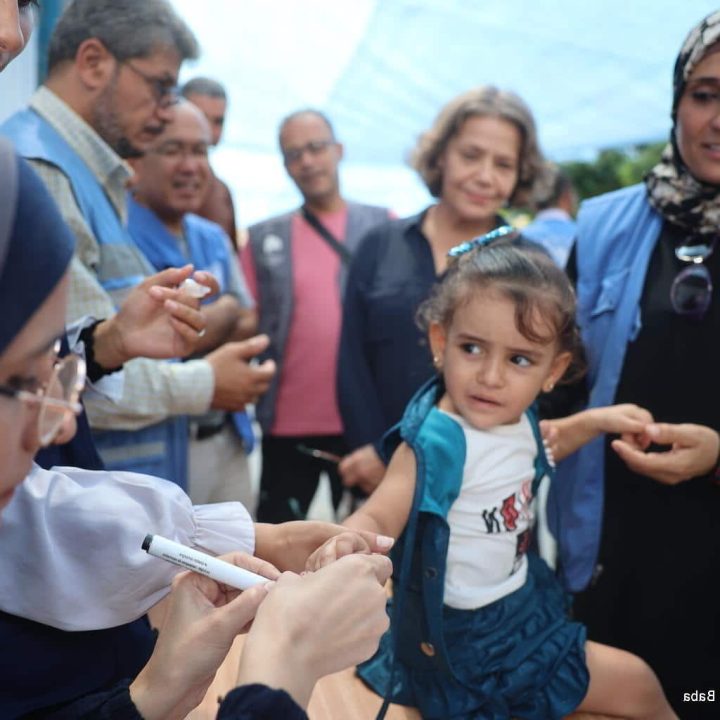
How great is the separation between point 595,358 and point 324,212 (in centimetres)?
204

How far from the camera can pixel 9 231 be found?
2.57 ft

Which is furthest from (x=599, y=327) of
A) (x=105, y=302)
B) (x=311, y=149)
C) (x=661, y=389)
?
(x=311, y=149)

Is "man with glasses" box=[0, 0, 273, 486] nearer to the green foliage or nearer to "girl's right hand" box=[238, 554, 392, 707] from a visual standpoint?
"girl's right hand" box=[238, 554, 392, 707]

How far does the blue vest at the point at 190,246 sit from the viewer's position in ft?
8.79

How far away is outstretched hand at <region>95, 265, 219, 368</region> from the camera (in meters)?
1.65

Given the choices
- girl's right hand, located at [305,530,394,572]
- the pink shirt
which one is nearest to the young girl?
girl's right hand, located at [305,530,394,572]

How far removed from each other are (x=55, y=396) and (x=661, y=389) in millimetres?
1500

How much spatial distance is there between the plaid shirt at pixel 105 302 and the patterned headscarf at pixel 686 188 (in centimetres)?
128

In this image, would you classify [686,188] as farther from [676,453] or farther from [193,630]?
[193,630]

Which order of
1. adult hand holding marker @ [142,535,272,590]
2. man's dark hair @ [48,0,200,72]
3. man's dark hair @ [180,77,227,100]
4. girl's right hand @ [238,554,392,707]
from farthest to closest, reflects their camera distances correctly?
man's dark hair @ [180,77,227,100], man's dark hair @ [48,0,200,72], adult hand holding marker @ [142,535,272,590], girl's right hand @ [238,554,392,707]

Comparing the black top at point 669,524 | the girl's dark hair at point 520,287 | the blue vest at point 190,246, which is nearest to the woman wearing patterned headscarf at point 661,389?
the black top at point 669,524

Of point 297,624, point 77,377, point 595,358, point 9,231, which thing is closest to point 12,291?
point 9,231

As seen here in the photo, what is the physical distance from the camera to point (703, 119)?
188 centimetres

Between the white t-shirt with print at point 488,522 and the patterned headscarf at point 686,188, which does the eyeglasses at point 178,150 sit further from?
the white t-shirt with print at point 488,522
